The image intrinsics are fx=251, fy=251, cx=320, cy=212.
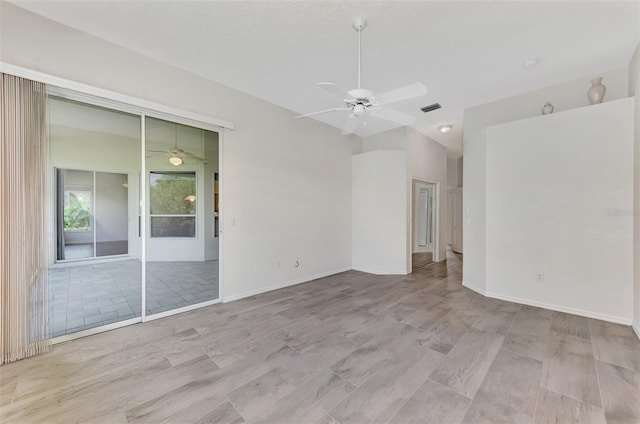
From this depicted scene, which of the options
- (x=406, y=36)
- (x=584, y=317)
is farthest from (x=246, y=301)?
(x=584, y=317)

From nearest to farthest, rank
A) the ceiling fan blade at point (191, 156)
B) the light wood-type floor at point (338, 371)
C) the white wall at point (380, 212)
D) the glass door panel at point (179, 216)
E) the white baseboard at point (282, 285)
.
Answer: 1. the light wood-type floor at point (338, 371)
2. the glass door panel at point (179, 216)
3. the white baseboard at point (282, 285)
4. the ceiling fan blade at point (191, 156)
5. the white wall at point (380, 212)

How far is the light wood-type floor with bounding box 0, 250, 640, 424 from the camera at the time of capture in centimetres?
170

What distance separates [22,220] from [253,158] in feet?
8.43

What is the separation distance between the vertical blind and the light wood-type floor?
297 millimetres

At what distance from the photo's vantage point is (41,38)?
2383 mm

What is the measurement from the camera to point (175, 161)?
486 centimetres

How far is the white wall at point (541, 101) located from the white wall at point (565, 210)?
385 millimetres

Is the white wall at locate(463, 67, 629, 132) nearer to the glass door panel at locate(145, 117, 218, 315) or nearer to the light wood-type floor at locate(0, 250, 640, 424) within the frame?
the light wood-type floor at locate(0, 250, 640, 424)

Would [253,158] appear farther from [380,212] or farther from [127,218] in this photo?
[127,218]

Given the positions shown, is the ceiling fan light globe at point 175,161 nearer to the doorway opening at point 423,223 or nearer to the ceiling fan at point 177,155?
the ceiling fan at point 177,155

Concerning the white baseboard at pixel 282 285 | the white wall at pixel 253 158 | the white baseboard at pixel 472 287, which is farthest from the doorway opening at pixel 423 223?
the white baseboard at pixel 282 285

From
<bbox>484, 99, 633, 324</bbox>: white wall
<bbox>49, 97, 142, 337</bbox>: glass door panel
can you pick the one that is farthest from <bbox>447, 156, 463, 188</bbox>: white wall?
<bbox>49, 97, 142, 337</bbox>: glass door panel

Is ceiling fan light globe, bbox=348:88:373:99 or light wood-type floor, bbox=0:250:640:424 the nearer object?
light wood-type floor, bbox=0:250:640:424

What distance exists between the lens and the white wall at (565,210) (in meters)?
3.06
